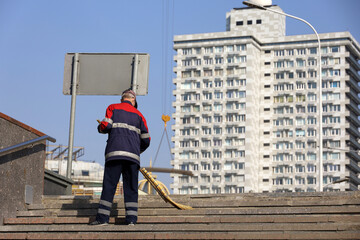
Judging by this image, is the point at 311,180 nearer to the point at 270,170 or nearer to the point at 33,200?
the point at 270,170

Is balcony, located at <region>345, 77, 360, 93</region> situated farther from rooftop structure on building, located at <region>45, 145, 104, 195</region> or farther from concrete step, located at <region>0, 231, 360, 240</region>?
concrete step, located at <region>0, 231, 360, 240</region>

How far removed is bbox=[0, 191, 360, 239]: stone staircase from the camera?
31.1 ft

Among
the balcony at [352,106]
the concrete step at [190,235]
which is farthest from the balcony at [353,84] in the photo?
the concrete step at [190,235]

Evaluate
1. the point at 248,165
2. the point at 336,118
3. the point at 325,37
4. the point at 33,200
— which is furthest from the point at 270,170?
the point at 33,200

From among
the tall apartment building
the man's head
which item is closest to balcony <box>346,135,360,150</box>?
the tall apartment building

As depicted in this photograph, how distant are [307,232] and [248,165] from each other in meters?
138

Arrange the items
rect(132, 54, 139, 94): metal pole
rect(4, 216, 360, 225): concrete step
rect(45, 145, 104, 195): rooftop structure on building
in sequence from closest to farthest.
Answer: rect(4, 216, 360, 225): concrete step, rect(132, 54, 139, 94): metal pole, rect(45, 145, 104, 195): rooftop structure on building

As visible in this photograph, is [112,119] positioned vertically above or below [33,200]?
above

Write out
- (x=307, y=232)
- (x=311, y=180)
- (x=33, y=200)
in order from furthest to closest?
(x=311, y=180)
(x=33, y=200)
(x=307, y=232)

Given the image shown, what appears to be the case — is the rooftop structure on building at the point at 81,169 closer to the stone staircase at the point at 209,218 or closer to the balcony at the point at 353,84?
the balcony at the point at 353,84

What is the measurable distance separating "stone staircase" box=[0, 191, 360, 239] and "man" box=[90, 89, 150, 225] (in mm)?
277

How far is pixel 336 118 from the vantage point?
150000 millimetres

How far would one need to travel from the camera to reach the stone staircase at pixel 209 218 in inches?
373

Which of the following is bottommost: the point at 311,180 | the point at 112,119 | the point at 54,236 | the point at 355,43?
the point at 54,236
